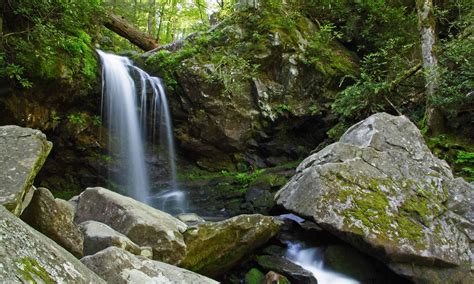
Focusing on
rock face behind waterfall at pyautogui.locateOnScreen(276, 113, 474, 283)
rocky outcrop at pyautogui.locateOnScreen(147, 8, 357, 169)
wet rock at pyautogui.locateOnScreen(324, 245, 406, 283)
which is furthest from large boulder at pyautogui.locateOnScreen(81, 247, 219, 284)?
rocky outcrop at pyautogui.locateOnScreen(147, 8, 357, 169)

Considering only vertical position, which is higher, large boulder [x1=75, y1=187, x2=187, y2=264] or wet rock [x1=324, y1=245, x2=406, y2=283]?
large boulder [x1=75, y1=187, x2=187, y2=264]

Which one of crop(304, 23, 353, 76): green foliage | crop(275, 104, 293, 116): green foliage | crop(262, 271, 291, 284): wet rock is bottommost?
crop(262, 271, 291, 284): wet rock

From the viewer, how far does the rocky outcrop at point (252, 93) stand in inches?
428

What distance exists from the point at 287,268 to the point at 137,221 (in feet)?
7.08

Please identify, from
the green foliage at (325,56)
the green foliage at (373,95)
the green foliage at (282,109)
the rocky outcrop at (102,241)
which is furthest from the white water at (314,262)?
the green foliage at (325,56)

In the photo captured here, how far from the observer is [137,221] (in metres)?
4.07

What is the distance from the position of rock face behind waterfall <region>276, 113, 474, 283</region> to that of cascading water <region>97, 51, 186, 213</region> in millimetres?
5795

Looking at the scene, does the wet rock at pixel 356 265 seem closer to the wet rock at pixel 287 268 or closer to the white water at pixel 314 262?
the white water at pixel 314 262

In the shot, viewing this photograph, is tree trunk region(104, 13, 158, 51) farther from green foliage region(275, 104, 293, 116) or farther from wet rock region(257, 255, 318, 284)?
wet rock region(257, 255, 318, 284)

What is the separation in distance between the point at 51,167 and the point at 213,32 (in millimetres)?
6605

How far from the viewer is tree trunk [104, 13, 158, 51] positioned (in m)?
12.7

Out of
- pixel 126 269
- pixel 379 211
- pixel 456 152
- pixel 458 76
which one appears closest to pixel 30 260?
pixel 126 269

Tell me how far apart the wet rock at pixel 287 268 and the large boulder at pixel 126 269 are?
81.8 inches

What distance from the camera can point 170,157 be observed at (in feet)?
38.1
